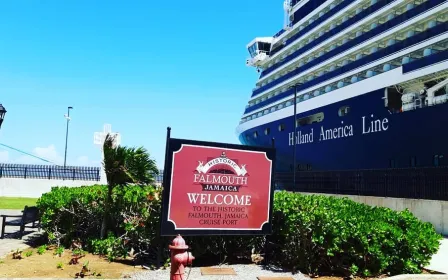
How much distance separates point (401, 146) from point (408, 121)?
58.0 inches

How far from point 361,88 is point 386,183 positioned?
10.3 m

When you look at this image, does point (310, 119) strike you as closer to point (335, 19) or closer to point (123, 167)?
point (335, 19)

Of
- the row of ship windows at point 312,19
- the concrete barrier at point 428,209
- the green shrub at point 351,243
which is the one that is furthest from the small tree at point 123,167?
the row of ship windows at point 312,19

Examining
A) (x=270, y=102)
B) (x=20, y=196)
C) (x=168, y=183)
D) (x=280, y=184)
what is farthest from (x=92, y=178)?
(x=168, y=183)

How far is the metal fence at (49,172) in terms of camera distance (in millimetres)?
28125

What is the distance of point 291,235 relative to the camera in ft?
24.8

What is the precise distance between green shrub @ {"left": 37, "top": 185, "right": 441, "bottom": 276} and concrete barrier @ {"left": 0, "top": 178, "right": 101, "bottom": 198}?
1895 centimetres

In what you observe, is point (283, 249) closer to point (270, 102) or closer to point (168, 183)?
point (168, 183)

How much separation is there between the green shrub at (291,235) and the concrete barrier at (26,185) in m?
18.9

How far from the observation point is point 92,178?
28.3m

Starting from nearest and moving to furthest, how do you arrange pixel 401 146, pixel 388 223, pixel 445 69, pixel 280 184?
pixel 388 223 → pixel 445 69 → pixel 401 146 → pixel 280 184

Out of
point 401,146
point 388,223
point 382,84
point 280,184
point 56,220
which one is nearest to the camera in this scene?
point 388,223

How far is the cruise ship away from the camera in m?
20.9

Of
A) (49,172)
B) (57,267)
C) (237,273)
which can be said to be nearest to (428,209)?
(237,273)
